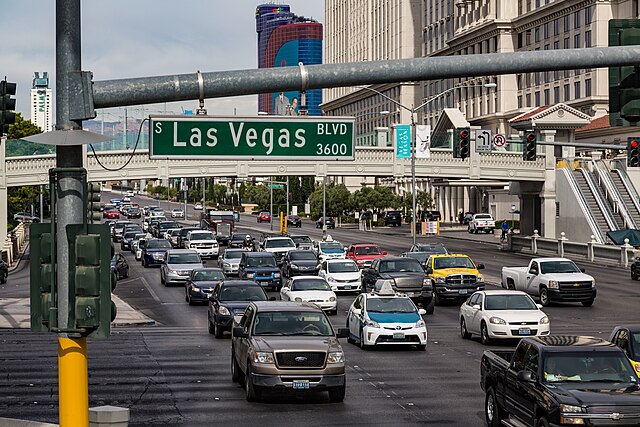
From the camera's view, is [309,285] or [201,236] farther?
[201,236]

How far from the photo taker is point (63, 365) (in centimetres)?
978

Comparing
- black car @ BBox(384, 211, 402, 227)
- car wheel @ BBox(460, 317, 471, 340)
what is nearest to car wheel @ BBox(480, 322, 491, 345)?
car wheel @ BBox(460, 317, 471, 340)

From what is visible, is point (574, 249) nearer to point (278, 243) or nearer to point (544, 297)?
point (278, 243)

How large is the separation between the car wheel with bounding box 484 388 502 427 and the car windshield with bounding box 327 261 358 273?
30135 millimetres

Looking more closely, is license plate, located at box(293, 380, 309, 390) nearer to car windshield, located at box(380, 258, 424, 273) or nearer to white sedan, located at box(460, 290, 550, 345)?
white sedan, located at box(460, 290, 550, 345)

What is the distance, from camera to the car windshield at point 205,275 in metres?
45.0

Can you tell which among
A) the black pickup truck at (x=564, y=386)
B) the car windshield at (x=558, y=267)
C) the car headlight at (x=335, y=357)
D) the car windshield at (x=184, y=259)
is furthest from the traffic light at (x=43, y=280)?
the car windshield at (x=184, y=259)

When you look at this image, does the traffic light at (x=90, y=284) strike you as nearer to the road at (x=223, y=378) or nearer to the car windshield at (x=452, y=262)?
the road at (x=223, y=378)

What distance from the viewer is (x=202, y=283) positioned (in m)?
44.7

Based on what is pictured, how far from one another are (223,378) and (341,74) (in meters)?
14.4

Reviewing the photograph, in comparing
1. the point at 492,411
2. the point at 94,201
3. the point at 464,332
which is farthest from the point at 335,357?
the point at 464,332

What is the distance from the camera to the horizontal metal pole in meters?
10.1

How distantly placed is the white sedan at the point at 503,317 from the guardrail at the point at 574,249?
35334 millimetres

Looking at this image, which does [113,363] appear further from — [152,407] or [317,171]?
[317,171]
